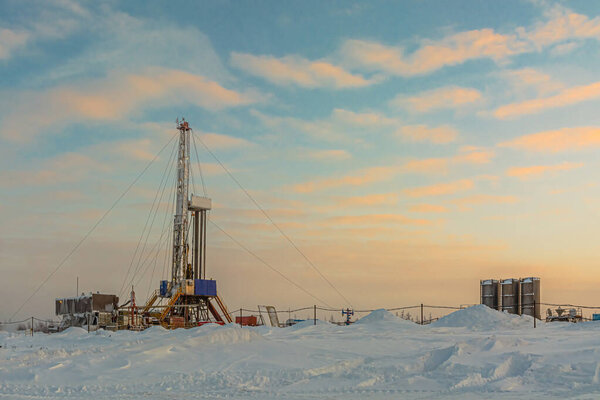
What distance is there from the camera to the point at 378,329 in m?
27.0

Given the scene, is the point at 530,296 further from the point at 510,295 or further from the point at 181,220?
the point at 181,220

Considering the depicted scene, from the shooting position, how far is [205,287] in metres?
47.4

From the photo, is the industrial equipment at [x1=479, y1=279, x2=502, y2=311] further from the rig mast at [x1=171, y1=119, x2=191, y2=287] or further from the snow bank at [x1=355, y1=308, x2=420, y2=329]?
the rig mast at [x1=171, y1=119, x2=191, y2=287]

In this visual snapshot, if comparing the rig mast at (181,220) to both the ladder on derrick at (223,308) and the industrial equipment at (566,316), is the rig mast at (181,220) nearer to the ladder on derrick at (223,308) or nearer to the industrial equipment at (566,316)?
the ladder on derrick at (223,308)

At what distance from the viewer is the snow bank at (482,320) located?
3109 centimetres

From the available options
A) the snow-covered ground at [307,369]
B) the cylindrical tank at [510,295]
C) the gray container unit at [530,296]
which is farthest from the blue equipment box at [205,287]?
the snow-covered ground at [307,369]

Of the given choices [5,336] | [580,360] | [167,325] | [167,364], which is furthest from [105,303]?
[580,360]

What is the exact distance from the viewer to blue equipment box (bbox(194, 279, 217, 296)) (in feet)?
154

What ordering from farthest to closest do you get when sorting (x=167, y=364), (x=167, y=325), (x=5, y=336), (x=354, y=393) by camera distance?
(x=167, y=325), (x=5, y=336), (x=167, y=364), (x=354, y=393)

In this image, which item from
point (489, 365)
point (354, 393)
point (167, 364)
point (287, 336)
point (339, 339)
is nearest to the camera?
point (354, 393)

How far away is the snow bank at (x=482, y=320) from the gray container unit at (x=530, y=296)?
8.46 meters

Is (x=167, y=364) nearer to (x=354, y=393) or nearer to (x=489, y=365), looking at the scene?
(x=354, y=393)

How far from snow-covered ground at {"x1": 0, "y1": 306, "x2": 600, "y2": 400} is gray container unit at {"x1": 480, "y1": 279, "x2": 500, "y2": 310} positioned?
2094 centimetres

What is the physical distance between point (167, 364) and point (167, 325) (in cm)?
2581
